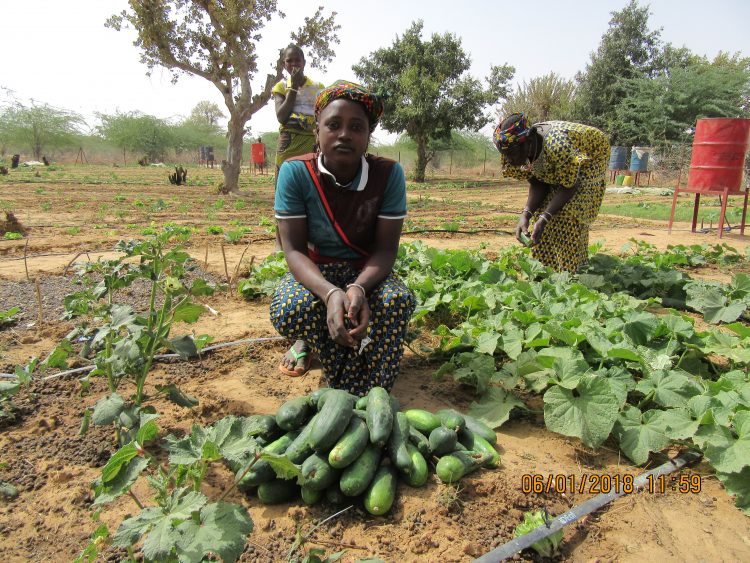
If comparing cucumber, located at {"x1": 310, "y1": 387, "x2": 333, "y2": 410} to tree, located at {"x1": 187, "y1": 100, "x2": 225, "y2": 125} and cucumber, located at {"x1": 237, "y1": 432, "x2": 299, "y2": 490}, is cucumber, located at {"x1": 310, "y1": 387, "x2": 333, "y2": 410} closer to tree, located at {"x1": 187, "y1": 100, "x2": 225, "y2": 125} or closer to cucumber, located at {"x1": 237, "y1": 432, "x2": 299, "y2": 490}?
cucumber, located at {"x1": 237, "y1": 432, "x2": 299, "y2": 490}

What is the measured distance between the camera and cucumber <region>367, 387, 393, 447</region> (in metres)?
2.04

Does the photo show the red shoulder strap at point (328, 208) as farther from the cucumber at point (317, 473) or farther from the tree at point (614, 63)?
the tree at point (614, 63)

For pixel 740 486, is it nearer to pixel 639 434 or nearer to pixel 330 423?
pixel 639 434

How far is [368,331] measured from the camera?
8.91ft

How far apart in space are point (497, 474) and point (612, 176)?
2942cm

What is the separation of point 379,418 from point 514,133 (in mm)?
3391

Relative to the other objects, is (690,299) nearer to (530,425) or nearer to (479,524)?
(530,425)

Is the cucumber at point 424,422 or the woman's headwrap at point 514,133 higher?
the woman's headwrap at point 514,133

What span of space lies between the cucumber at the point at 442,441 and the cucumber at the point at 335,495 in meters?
0.43

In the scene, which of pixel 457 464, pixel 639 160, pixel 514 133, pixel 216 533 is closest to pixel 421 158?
pixel 639 160

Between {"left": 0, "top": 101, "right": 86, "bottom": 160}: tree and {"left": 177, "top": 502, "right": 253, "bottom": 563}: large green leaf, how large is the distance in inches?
2388

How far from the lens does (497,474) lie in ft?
7.22

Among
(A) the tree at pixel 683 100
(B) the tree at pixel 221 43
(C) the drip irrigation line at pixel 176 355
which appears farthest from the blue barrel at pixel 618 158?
(C) the drip irrigation line at pixel 176 355
